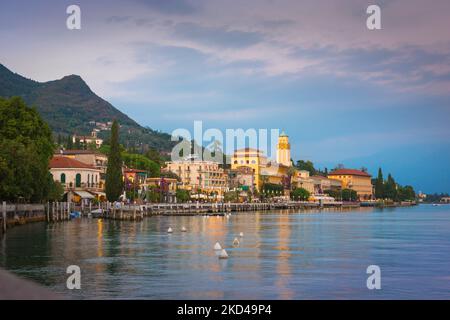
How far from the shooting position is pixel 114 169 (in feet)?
327

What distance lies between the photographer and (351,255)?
4459cm

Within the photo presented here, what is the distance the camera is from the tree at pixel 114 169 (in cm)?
9805

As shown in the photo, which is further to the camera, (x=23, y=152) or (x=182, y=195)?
(x=182, y=195)

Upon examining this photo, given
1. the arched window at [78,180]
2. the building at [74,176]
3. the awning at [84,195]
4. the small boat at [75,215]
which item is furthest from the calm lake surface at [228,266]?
the arched window at [78,180]

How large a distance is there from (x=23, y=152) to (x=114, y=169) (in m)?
33.8

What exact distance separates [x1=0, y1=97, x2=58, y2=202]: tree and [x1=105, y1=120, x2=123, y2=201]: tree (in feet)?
51.6

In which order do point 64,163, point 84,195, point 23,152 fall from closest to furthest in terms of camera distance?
point 23,152
point 84,195
point 64,163

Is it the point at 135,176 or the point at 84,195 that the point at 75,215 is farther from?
the point at 135,176

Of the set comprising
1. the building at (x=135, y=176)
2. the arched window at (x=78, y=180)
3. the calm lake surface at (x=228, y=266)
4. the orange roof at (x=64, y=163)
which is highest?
the orange roof at (x=64, y=163)

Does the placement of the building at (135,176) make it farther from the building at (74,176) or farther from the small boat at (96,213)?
the small boat at (96,213)

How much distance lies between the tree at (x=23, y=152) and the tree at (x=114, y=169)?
1574cm

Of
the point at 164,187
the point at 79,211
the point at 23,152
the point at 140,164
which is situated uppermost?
the point at 140,164

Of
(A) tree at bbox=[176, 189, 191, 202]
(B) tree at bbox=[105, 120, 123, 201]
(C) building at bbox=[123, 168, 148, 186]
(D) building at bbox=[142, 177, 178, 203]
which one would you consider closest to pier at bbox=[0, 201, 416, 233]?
(B) tree at bbox=[105, 120, 123, 201]

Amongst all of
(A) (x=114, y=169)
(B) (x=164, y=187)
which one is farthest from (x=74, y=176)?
(B) (x=164, y=187)
